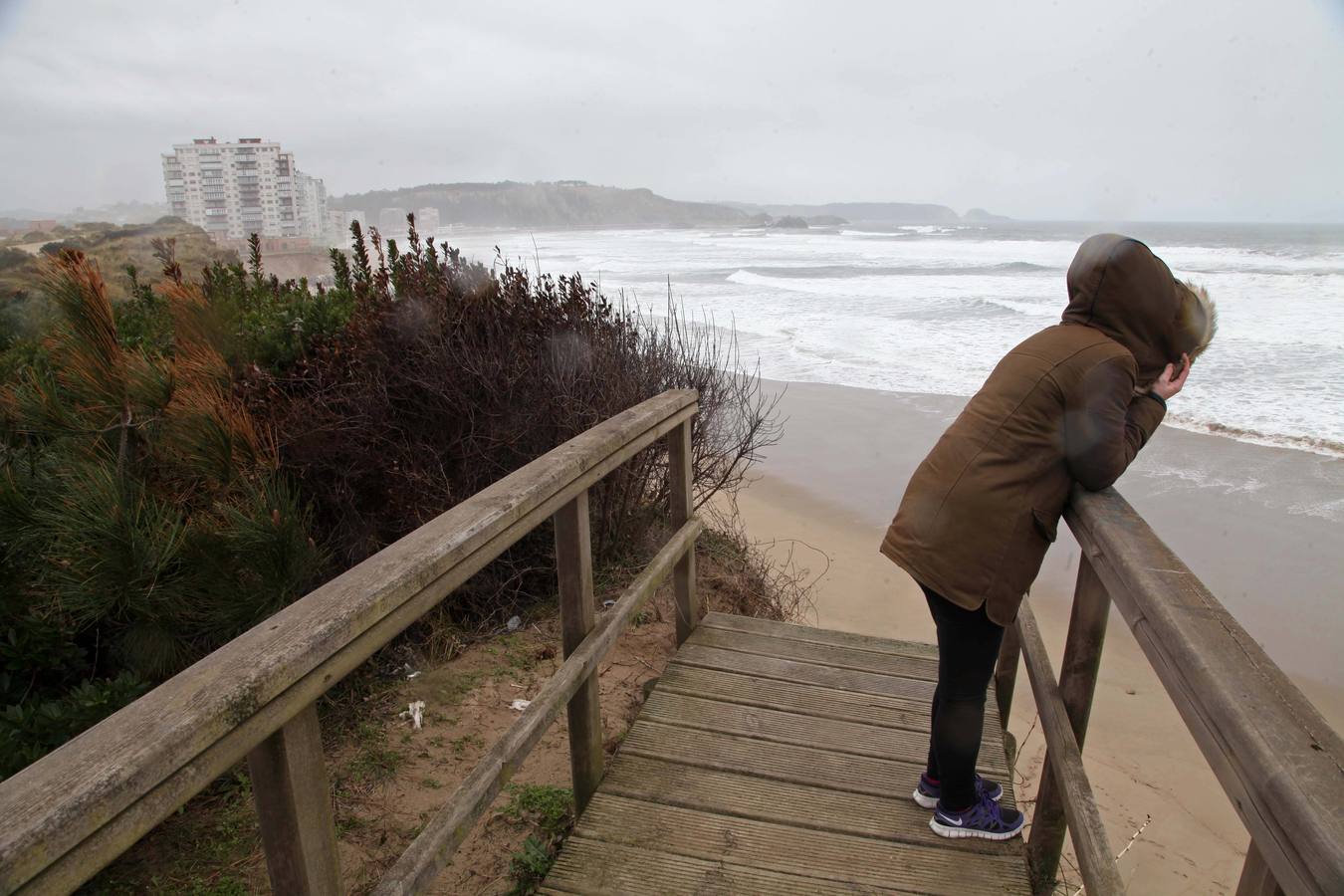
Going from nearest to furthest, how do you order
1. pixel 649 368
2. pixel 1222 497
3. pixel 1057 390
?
1. pixel 1057 390
2. pixel 649 368
3. pixel 1222 497

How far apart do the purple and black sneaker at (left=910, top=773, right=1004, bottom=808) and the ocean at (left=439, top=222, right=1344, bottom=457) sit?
4577 mm

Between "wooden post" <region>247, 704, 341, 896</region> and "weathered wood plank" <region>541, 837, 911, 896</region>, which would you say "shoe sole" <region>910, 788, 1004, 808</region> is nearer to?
"weathered wood plank" <region>541, 837, 911, 896</region>

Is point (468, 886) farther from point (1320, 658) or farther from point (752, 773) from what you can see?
point (1320, 658)

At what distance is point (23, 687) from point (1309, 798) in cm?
354

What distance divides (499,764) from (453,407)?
3036 mm

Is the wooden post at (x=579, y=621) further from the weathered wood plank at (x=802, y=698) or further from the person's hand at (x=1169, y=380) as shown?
the person's hand at (x=1169, y=380)

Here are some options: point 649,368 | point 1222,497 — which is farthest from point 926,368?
point 649,368

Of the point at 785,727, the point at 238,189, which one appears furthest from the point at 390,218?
the point at 785,727

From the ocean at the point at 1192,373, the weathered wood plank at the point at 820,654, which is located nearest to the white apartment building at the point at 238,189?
the ocean at the point at 1192,373

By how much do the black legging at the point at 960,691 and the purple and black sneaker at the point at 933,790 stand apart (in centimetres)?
9

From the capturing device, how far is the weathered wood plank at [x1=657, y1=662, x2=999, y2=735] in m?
2.98

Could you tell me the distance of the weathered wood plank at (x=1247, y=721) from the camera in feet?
2.83

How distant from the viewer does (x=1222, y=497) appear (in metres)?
8.84

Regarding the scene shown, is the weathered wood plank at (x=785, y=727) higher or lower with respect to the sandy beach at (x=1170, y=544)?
higher
